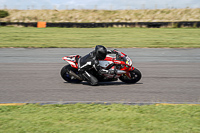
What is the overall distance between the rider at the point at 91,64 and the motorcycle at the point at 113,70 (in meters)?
0.13

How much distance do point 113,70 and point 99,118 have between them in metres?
3.11

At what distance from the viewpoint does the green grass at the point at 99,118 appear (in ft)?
14.8

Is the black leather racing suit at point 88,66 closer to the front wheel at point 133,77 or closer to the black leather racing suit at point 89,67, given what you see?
the black leather racing suit at point 89,67

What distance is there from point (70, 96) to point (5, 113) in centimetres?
192

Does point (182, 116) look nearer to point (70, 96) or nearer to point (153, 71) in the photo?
point (70, 96)

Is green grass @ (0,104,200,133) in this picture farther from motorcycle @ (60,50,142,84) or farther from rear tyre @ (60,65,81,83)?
rear tyre @ (60,65,81,83)

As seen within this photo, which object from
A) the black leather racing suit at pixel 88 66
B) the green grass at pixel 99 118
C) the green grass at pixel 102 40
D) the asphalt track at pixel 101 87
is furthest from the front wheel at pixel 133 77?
the green grass at pixel 102 40

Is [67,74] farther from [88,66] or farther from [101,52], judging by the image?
[101,52]

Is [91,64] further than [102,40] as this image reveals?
No

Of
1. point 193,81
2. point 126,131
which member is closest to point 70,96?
point 126,131

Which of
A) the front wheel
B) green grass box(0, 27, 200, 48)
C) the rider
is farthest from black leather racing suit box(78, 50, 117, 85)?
green grass box(0, 27, 200, 48)

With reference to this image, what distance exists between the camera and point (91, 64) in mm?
8016

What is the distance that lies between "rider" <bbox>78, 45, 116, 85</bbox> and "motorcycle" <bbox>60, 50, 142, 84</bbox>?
126mm

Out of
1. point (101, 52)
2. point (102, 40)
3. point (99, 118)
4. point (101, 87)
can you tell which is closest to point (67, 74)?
point (101, 87)
